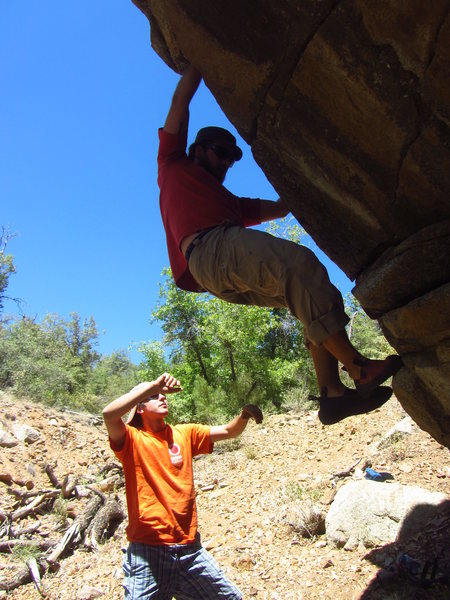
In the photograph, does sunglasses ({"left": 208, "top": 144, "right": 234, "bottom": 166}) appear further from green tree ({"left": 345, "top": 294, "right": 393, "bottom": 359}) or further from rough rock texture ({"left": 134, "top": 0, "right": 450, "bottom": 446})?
green tree ({"left": 345, "top": 294, "right": 393, "bottom": 359})

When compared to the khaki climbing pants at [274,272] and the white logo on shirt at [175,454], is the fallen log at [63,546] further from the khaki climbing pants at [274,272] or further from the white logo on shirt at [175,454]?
the khaki climbing pants at [274,272]

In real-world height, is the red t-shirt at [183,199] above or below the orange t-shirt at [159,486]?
above

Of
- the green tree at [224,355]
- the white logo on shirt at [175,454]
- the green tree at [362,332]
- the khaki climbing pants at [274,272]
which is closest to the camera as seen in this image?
the khaki climbing pants at [274,272]

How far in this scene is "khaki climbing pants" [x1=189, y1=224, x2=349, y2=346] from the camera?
2729mm

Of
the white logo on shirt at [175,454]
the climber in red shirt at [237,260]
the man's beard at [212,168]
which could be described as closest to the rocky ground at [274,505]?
the white logo on shirt at [175,454]

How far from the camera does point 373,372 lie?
8.86ft

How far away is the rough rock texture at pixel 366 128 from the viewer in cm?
257

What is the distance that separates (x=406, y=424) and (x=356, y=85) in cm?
630

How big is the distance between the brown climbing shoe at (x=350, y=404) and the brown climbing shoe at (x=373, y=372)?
10 centimetres

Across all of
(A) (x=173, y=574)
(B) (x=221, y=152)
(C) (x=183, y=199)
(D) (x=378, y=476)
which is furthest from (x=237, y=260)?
(D) (x=378, y=476)

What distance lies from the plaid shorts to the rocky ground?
1.73m

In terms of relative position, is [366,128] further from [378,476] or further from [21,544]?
[21,544]

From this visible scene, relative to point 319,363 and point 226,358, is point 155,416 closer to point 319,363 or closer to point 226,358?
point 319,363

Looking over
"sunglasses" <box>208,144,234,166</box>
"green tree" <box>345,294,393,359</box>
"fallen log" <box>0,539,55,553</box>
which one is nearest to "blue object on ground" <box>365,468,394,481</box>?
"sunglasses" <box>208,144,234,166</box>
